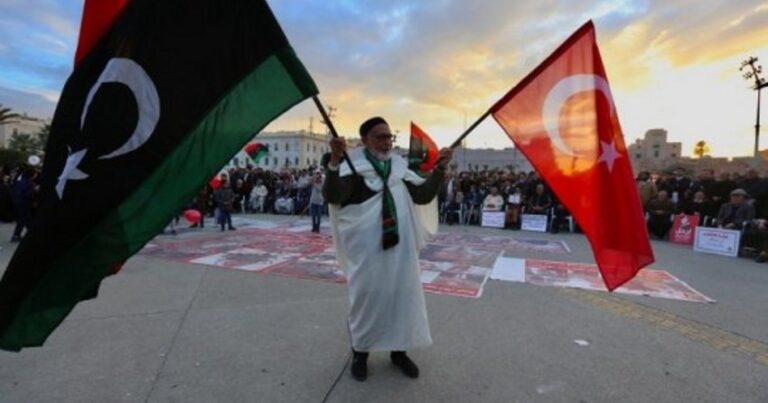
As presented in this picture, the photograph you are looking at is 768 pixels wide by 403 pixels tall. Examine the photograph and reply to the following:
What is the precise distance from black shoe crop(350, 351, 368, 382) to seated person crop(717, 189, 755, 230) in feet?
37.1

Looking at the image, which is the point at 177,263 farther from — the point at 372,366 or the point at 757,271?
the point at 757,271

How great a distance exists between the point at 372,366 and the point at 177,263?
574cm

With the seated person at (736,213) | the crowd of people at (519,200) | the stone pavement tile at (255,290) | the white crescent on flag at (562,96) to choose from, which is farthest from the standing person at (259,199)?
the white crescent on flag at (562,96)

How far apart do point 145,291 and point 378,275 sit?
4234mm

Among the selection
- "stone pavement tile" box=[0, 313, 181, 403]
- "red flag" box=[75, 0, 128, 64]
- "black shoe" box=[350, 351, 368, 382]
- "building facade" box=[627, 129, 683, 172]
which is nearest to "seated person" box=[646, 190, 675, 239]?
"black shoe" box=[350, 351, 368, 382]

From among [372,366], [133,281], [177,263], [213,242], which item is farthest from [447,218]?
[372,366]

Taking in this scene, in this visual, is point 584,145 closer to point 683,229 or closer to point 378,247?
point 378,247

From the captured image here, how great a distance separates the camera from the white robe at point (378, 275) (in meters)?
3.54

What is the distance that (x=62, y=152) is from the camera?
→ 2.66 m

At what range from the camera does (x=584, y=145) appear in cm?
359

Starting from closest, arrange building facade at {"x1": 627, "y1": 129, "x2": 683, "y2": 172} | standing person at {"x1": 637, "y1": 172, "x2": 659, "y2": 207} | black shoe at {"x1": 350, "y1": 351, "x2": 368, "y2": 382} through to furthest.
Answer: black shoe at {"x1": 350, "y1": 351, "x2": 368, "y2": 382} < standing person at {"x1": 637, "y1": 172, "x2": 659, "y2": 207} < building facade at {"x1": 627, "y1": 129, "x2": 683, "y2": 172}

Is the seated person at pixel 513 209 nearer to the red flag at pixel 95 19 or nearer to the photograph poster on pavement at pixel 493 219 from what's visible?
the photograph poster on pavement at pixel 493 219

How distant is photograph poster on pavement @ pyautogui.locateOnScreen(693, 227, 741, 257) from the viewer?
1074cm

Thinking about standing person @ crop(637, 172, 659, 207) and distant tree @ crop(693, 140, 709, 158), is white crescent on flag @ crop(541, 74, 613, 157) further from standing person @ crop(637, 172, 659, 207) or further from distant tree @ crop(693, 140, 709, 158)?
distant tree @ crop(693, 140, 709, 158)
